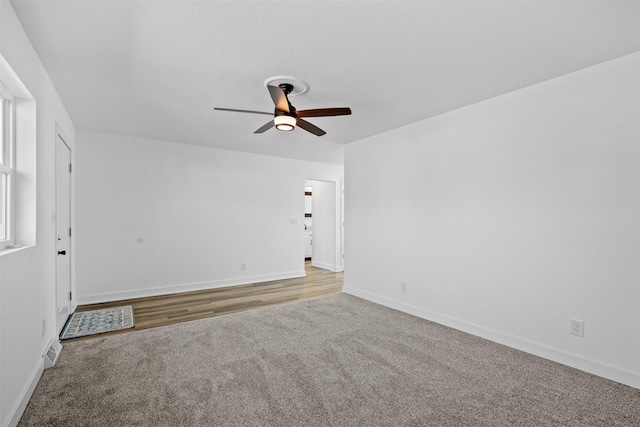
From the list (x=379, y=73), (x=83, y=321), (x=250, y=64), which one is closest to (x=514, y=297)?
(x=379, y=73)

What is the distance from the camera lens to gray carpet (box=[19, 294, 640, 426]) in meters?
1.91

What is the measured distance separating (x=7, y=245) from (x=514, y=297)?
3936 mm

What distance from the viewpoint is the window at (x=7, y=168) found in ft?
6.63

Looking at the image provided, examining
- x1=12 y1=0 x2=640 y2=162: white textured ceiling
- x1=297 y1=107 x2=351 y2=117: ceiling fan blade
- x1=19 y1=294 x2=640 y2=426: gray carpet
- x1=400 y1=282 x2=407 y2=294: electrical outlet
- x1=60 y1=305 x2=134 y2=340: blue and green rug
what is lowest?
x1=60 y1=305 x2=134 y2=340: blue and green rug

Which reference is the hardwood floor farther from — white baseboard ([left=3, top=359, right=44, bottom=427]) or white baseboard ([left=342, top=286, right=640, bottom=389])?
white baseboard ([left=342, top=286, right=640, bottom=389])

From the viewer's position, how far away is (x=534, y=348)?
2.78 meters

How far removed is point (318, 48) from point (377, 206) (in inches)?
103

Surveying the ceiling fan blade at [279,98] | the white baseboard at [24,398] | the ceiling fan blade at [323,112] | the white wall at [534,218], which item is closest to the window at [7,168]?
the white baseboard at [24,398]

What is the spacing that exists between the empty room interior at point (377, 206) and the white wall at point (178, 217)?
5 centimetres

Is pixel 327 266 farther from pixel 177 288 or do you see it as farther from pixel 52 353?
pixel 52 353

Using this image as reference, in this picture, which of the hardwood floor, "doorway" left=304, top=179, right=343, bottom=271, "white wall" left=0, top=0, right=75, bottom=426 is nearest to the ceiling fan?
"white wall" left=0, top=0, right=75, bottom=426

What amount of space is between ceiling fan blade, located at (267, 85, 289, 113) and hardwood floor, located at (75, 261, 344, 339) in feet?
8.51

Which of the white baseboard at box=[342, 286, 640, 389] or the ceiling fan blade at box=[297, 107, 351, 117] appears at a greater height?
the ceiling fan blade at box=[297, 107, 351, 117]

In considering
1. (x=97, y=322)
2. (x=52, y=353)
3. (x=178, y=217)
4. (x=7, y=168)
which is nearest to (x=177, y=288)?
(x=178, y=217)
